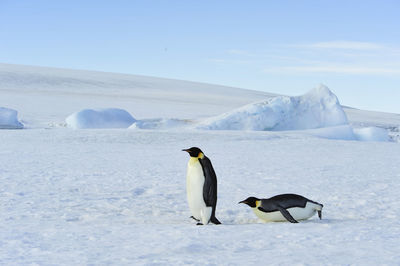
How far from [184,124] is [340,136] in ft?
13.8

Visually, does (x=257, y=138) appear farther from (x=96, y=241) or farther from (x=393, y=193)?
(x=96, y=241)

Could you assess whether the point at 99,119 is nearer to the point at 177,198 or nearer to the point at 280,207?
the point at 177,198

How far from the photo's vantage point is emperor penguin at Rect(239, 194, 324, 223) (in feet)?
11.7

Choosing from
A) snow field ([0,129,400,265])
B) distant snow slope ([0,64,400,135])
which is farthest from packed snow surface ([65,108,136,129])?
snow field ([0,129,400,265])

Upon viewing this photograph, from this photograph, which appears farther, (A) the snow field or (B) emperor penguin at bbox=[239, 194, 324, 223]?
(B) emperor penguin at bbox=[239, 194, 324, 223]

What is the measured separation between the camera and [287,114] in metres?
13.5

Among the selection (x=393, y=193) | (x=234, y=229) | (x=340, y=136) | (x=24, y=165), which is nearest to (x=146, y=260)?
(x=234, y=229)

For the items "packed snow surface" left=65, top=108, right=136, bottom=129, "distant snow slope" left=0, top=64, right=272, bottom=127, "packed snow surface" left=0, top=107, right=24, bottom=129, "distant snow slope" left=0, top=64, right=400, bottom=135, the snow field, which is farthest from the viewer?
"distant snow slope" left=0, top=64, right=272, bottom=127

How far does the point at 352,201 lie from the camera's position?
4512 mm

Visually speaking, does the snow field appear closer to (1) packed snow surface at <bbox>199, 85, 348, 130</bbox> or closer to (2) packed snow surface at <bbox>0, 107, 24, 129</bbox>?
(1) packed snow surface at <bbox>199, 85, 348, 130</bbox>

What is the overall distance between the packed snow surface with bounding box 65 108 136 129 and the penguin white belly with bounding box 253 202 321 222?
10.7m

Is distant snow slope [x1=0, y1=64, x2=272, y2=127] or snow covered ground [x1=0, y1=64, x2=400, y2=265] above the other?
distant snow slope [x1=0, y1=64, x2=272, y2=127]

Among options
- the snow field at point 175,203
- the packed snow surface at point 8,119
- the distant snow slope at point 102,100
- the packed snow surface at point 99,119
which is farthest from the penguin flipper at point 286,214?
the packed snow surface at point 8,119

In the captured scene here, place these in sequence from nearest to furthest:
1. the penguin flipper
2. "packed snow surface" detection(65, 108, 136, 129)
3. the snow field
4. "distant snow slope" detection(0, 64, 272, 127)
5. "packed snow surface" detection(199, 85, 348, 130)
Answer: the snow field, the penguin flipper, "packed snow surface" detection(199, 85, 348, 130), "packed snow surface" detection(65, 108, 136, 129), "distant snow slope" detection(0, 64, 272, 127)
